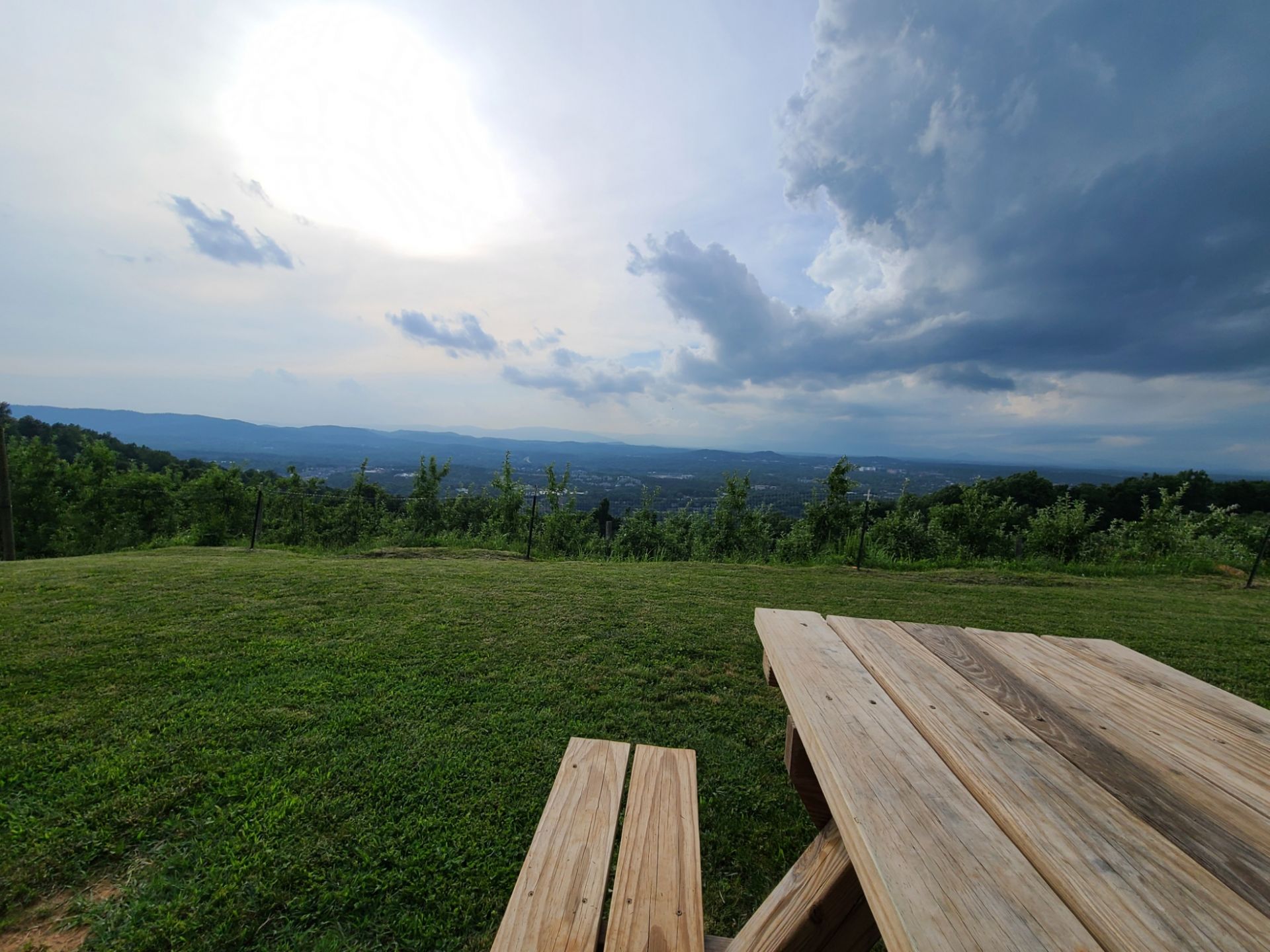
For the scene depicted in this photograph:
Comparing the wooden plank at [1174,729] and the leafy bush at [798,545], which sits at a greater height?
the wooden plank at [1174,729]

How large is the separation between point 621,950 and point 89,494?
18.5 m

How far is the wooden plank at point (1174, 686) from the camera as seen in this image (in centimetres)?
111

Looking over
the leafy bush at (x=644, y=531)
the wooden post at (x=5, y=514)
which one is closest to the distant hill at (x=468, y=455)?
the leafy bush at (x=644, y=531)

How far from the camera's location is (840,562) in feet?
30.5

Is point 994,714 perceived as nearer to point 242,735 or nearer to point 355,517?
point 242,735

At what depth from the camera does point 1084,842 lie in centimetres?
72

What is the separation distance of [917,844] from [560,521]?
12.5 m

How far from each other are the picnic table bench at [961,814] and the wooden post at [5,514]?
11918mm

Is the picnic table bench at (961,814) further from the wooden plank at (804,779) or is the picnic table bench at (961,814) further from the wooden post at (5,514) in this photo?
the wooden post at (5,514)

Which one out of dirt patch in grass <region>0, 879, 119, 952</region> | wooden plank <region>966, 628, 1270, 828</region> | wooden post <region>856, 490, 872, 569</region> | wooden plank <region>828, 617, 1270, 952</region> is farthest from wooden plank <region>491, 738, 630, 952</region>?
wooden post <region>856, 490, 872, 569</region>

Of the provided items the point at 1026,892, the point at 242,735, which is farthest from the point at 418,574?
the point at 1026,892

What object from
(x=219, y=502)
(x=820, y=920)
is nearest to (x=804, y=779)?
(x=820, y=920)

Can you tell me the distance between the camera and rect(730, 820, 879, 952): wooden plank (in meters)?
1.02

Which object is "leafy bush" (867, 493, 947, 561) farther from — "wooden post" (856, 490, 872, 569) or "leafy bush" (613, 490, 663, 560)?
"leafy bush" (613, 490, 663, 560)
